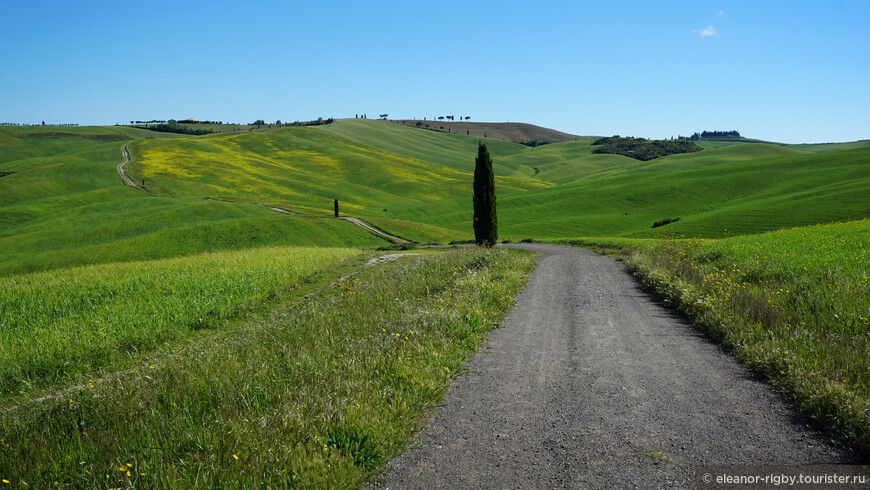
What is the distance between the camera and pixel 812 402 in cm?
728

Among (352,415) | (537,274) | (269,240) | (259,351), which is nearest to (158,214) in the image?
(269,240)

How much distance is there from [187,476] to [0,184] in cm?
10881

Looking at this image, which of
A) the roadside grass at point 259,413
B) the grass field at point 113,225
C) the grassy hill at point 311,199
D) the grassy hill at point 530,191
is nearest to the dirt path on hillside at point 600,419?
the roadside grass at point 259,413

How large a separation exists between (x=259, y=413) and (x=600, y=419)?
4848 mm

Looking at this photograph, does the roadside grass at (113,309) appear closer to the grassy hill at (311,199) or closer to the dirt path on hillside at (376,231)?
the grassy hill at (311,199)

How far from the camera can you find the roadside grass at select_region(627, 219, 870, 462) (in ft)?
23.8


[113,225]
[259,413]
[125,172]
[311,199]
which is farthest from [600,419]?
[125,172]

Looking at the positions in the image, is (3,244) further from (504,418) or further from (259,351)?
(504,418)

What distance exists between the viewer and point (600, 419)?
282 inches

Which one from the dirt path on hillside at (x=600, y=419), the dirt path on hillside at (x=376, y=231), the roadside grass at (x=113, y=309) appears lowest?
the dirt path on hillside at (x=376, y=231)

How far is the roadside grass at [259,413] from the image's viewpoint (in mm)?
5801

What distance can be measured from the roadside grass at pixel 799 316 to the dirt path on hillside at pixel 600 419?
42 cm

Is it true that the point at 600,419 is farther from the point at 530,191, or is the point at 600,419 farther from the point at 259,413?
Answer: the point at 530,191

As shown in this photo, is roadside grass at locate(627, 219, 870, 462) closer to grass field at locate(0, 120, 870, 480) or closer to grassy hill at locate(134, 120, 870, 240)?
grass field at locate(0, 120, 870, 480)
